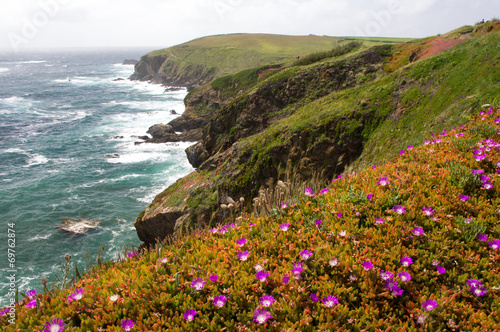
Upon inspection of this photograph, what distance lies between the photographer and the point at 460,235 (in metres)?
3.78

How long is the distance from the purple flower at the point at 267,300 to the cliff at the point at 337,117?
6403mm

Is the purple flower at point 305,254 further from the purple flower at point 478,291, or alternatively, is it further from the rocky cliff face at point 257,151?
the rocky cliff face at point 257,151

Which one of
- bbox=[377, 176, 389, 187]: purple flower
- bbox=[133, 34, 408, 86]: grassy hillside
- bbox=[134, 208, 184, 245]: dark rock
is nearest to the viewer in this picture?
bbox=[377, 176, 389, 187]: purple flower

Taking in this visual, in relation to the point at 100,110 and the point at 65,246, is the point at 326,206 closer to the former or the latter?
the point at 65,246

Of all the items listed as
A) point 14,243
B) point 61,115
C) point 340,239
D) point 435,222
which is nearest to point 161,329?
point 340,239

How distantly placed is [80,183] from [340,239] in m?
34.7

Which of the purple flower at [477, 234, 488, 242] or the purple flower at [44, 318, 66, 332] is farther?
the purple flower at [477, 234, 488, 242]

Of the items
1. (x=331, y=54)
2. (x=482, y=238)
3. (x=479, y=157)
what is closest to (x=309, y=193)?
(x=482, y=238)

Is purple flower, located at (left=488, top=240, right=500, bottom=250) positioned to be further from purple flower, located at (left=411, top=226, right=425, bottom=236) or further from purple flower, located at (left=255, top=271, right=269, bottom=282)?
purple flower, located at (left=255, top=271, right=269, bottom=282)

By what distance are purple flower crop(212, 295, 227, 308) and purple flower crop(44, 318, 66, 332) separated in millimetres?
1462

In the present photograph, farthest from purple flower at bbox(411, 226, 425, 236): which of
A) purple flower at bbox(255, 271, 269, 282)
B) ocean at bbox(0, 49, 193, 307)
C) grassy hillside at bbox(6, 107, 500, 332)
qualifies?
ocean at bbox(0, 49, 193, 307)

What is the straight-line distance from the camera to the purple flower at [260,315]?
9.57ft

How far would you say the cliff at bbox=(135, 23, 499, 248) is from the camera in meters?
13.0

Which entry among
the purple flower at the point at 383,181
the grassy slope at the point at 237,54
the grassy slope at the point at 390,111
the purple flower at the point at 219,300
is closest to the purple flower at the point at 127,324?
the purple flower at the point at 219,300
